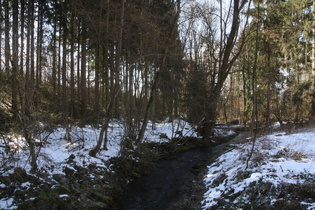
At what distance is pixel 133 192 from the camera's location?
8359mm

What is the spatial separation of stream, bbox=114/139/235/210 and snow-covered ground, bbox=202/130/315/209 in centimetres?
90

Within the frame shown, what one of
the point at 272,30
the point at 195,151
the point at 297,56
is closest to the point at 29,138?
the point at 195,151

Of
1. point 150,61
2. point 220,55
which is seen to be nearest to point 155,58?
point 150,61

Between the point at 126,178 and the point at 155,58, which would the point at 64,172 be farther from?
the point at 155,58

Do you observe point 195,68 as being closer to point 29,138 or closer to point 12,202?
point 29,138

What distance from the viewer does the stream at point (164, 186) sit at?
7275 mm

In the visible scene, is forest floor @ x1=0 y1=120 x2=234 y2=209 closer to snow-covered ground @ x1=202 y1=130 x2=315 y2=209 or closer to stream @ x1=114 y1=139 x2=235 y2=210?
stream @ x1=114 y1=139 x2=235 y2=210

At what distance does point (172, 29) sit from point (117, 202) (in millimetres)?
9764

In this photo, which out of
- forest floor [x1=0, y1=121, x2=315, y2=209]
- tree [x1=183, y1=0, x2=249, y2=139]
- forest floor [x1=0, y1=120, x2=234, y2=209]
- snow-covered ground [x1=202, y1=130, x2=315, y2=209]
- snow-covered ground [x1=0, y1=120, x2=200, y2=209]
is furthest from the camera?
tree [x1=183, y1=0, x2=249, y2=139]

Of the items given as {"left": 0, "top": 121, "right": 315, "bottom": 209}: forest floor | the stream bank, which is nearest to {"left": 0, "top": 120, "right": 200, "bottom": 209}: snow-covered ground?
{"left": 0, "top": 121, "right": 315, "bottom": 209}: forest floor

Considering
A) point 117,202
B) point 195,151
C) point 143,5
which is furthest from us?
point 195,151

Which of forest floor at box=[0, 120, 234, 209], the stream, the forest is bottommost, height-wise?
the stream

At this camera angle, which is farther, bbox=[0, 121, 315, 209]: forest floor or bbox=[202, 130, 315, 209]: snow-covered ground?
bbox=[202, 130, 315, 209]: snow-covered ground

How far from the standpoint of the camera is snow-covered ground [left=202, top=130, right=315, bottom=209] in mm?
5867
